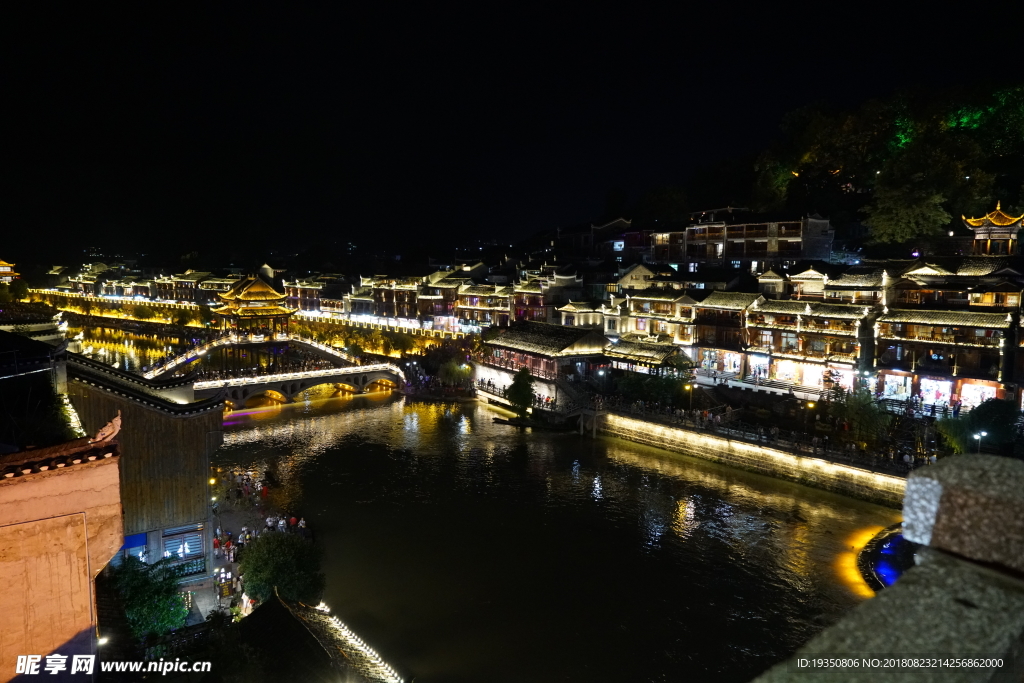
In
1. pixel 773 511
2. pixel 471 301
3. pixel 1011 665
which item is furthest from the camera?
pixel 471 301

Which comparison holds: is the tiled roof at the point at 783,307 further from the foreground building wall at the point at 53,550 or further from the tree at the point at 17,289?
the tree at the point at 17,289

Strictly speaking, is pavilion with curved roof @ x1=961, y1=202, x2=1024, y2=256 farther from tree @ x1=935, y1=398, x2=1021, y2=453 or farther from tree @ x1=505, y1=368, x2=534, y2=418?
tree @ x1=505, y1=368, x2=534, y2=418

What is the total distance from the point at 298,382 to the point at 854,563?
36344 mm

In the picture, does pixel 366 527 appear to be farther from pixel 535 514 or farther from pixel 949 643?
pixel 949 643

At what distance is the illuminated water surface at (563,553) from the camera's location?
60.7 feet

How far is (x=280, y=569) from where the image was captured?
1780 cm

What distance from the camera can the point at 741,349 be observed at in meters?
43.8

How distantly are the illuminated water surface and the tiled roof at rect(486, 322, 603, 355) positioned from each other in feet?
25.4

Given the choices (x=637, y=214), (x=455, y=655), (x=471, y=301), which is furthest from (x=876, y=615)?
(x=637, y=214)

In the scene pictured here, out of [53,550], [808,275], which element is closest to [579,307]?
[808,275]

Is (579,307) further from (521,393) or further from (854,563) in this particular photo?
(854,563)

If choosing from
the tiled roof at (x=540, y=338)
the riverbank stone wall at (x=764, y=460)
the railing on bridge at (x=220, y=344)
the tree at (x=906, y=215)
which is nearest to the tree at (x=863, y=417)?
the riverbank stone wall at (x=764, y=460)

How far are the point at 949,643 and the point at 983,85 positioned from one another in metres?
62.5

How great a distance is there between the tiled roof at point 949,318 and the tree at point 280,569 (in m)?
34.1
